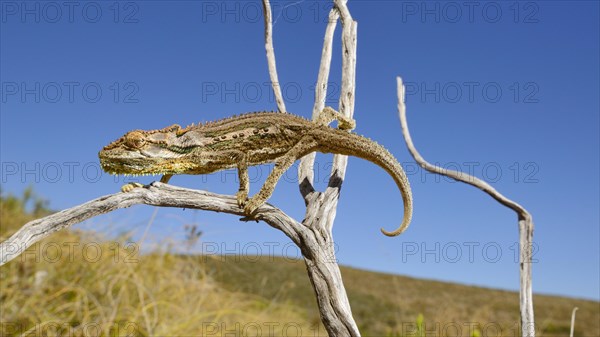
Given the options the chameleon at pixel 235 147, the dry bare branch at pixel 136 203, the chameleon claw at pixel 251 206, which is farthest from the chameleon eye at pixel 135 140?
the chameleon claw at pixel 251 206

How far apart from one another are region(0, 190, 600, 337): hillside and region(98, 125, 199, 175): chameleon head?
2.24 m

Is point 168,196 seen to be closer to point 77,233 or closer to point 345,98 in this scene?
point 345,98

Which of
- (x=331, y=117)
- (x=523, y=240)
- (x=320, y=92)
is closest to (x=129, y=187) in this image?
(x=331, y=117)

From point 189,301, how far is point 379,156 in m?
4.26

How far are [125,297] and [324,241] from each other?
156 inches

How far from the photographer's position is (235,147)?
3809 mm

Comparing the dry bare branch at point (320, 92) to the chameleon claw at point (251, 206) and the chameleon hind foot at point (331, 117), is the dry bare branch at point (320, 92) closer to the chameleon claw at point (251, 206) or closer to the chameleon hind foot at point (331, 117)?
the chameleon hind foot at point (331, 117)

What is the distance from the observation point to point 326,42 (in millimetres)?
4777

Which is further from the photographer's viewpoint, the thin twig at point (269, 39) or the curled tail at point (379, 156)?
the thin twig at point (269, 39)

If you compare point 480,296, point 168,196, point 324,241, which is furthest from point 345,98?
point 480,296

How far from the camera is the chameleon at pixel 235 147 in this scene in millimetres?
3637

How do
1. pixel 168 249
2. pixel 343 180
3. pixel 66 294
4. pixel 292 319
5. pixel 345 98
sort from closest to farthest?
pixel 343 180, pixel 345 98, pixel 66 294, pixel 168 249, pixel 292 319

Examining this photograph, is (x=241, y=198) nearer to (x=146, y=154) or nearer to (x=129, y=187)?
(x=129, y=187)

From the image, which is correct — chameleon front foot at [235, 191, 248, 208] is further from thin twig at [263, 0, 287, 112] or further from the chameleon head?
thin twig at [263, 0, 287, 112]
